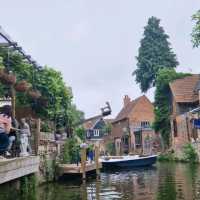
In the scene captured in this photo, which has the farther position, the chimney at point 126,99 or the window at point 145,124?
the chimney at point 126,99

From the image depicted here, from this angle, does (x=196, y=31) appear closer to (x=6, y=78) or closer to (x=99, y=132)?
(x=6, y=78)

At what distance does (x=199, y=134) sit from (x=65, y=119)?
1527 cm

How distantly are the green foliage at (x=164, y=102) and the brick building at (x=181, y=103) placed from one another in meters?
1.23

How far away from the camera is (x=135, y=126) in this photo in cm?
7019

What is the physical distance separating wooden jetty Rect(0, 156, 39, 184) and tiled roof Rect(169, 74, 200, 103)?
37.4m

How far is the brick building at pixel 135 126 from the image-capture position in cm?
6757

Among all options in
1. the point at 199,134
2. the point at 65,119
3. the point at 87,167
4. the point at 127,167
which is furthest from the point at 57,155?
the point at 199,134

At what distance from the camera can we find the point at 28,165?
1305 centimetres

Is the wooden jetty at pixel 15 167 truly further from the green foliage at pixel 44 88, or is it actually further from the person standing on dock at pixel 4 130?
the green foliage at pixel 44 88

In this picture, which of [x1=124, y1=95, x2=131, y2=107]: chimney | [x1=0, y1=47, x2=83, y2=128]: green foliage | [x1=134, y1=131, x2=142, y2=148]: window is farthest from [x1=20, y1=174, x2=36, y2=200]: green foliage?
[x1=124, y1=95, x2=131, y2=107]: chimney

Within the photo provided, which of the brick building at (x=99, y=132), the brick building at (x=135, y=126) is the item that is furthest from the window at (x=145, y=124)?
the brick building at (x=99, y=132)

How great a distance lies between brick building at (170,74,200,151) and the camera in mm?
→ 47728

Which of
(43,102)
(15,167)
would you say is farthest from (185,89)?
(15,167)

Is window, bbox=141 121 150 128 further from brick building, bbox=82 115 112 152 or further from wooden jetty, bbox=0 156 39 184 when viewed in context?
wooden jetty, bbox=0 156 39 184
